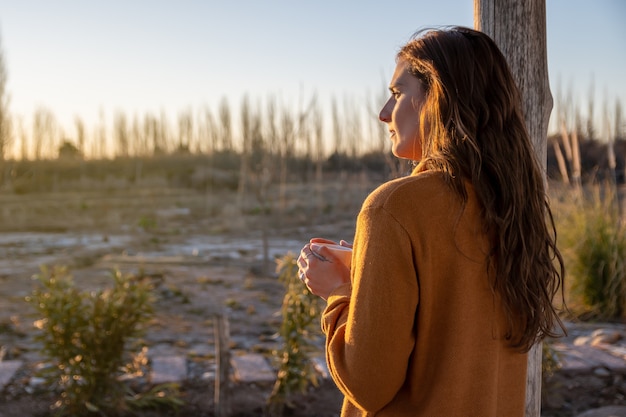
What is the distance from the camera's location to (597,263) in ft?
19.2

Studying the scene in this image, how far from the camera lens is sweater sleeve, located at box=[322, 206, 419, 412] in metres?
1.03

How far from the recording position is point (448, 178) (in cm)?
107

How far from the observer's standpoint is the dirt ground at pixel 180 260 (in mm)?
4000

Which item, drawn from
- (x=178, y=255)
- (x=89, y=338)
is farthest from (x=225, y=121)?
(x=89, y=338)

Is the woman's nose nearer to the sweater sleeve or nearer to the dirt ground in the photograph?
the sweater sleeve

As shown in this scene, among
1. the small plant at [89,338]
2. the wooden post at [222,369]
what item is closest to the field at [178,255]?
the wooden post at [222,369]

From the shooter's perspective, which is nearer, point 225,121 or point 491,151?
point 491,151

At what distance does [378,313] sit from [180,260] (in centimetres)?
1007

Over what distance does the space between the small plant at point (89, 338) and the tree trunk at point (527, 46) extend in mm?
2220

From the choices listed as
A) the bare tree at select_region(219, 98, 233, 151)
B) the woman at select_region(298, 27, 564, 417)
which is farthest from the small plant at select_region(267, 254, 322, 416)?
the bare tree at select_region(219, 98, 233, 151)

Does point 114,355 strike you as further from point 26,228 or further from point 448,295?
point 26,228

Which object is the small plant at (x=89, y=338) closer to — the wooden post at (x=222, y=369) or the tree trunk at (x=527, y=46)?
the wooden post at (x=222, y=369)

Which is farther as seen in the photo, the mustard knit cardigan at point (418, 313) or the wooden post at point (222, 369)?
the wooden post at point (222, 369)

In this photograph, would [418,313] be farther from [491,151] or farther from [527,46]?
[527,46]
